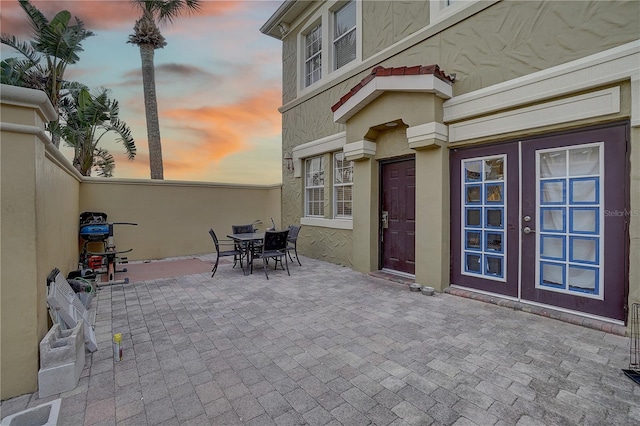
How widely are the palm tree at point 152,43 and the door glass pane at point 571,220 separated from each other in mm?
10592

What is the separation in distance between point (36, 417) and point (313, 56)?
8.79m

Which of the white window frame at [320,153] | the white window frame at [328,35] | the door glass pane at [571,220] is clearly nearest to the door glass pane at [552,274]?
the door glass pane at [571,220]

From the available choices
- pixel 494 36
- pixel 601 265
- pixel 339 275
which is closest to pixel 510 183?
pixel 601 265

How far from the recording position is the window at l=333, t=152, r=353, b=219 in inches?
276

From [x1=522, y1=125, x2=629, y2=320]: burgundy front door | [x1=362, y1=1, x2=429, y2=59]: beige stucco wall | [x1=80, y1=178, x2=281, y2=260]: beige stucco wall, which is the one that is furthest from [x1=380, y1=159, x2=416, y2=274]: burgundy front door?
[x1=80, y1=178, x2=281, y2=260]: beige stucco wall

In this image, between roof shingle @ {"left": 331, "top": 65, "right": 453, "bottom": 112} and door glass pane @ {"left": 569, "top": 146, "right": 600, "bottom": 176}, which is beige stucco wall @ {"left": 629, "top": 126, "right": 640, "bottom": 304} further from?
roof shingle @ {"left": 331, "top": 65, "right": 453, "bottom": 112}

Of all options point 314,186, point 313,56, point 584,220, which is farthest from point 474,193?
point 313,56

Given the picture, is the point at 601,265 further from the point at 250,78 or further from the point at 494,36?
the point at 250,78

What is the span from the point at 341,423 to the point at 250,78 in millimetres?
9762

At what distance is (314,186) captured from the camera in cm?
820

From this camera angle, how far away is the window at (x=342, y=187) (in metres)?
7.02

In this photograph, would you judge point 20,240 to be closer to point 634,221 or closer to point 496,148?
point 496,148

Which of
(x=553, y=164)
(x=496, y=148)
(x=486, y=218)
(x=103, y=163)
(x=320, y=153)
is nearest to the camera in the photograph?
(x=553, y=164)

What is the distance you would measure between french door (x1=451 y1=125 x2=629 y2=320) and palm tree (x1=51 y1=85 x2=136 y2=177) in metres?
9.84
